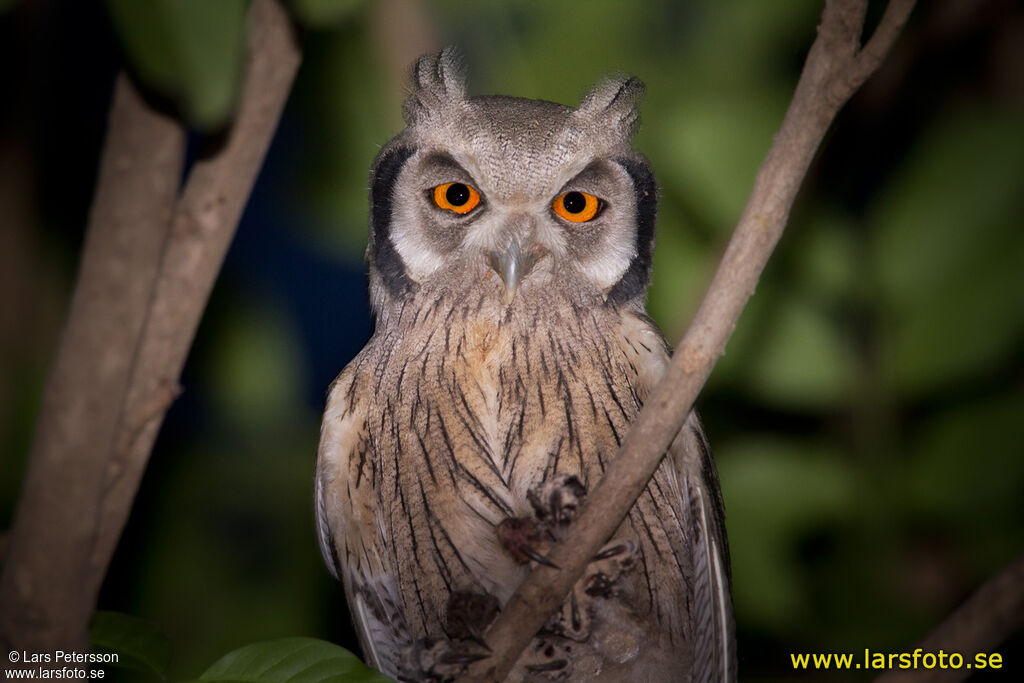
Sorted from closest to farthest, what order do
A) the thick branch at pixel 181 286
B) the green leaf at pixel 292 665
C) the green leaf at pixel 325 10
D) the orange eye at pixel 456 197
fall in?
1. the green leaf at pixel 325 10
2. the thick branch at pixel 181 286
3. the green leaf at pixel 292 665
4. the orange eye at pixel 456 197

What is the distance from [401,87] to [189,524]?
3.43 feet

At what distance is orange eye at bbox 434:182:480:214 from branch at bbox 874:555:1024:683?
99cm

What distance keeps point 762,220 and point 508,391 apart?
2.35ft

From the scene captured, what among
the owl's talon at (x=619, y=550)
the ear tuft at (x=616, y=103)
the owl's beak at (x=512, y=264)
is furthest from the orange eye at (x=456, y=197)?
the owl's talon at (x=619, y=550)

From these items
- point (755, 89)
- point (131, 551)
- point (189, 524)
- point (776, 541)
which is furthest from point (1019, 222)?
point (131, 551)

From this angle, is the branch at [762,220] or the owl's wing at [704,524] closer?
the branch at [762,220]

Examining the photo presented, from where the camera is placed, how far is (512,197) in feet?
5.16

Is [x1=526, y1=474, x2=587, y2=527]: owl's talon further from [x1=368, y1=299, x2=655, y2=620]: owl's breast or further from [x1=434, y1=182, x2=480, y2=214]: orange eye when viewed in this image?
[x1=434, y1=182, x2=480, y2=214]: orange eye

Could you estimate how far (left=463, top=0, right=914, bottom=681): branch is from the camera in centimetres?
97

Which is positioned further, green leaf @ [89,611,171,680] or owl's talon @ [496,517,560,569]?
owl's talon @ [496,517,560,569]

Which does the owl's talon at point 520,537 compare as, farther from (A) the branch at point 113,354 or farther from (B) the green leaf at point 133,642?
(A) the branch at point 113,354

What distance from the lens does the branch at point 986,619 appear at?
0.99 metres

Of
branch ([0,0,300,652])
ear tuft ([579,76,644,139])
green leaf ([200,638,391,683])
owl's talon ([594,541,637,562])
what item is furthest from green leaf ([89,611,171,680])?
ear tuft ([579,76,644,139])

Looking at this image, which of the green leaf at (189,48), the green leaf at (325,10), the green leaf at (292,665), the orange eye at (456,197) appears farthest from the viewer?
the orange eye at (456,197)
